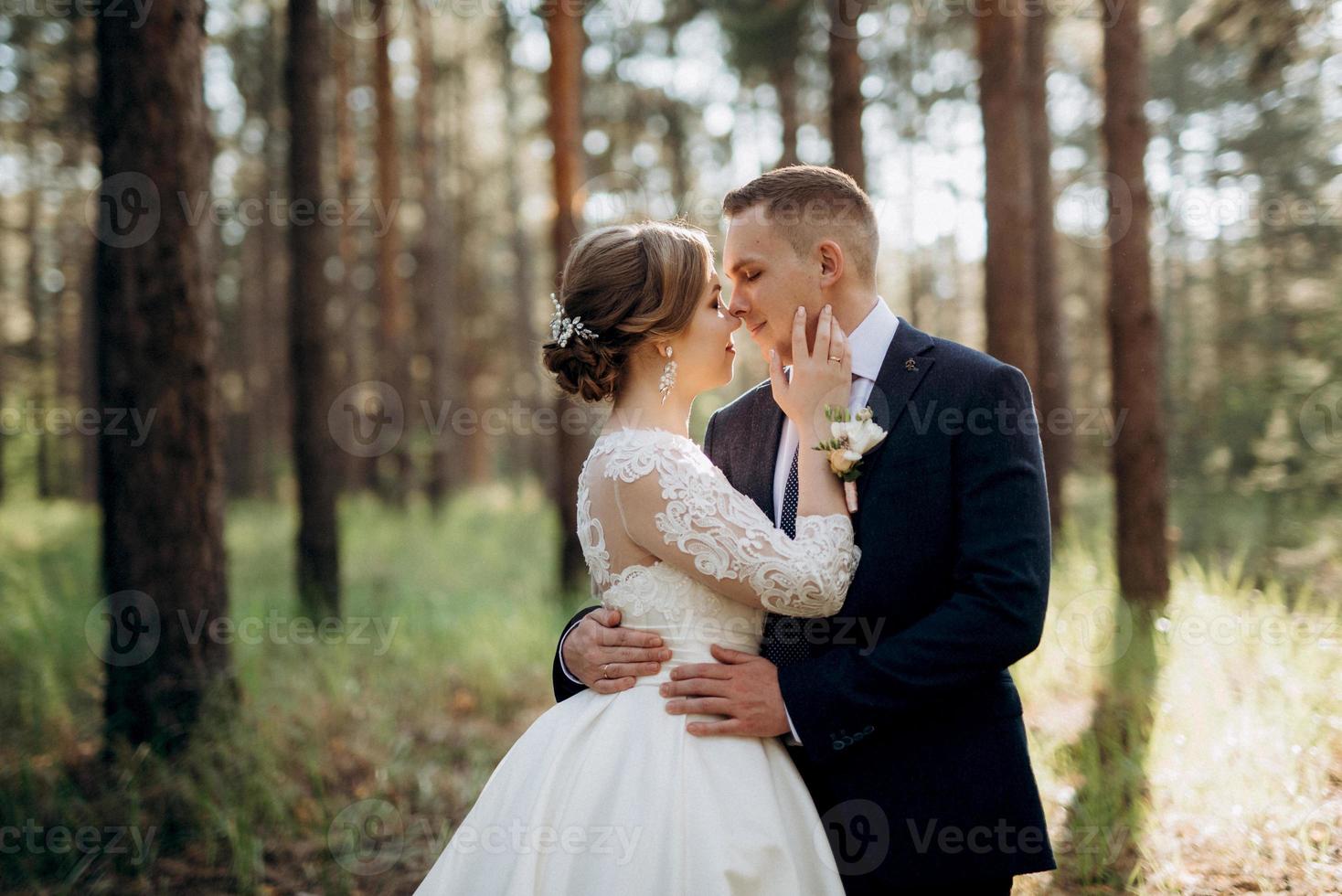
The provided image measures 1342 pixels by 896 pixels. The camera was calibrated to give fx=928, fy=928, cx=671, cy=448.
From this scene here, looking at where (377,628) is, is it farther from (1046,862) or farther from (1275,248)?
(1275,248)

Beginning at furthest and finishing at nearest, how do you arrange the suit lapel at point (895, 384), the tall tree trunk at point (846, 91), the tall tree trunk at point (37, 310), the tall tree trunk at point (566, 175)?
1. the tall tree trunk at point (37, 310)
2. the tall tree trunk at point (566, 175)
3. the tall tree trunk at point (846, 91)
4. the suit lapel at point (895, 384)

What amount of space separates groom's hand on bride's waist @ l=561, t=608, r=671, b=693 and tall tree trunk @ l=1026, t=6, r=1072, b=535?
28.4 feet

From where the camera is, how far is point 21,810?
4.61 metres

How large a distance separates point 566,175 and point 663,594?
24.3ft

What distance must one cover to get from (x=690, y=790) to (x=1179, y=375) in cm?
1828

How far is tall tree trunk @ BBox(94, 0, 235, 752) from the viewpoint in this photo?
5.02m

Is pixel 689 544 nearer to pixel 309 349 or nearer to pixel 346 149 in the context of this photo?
pixel 309 349

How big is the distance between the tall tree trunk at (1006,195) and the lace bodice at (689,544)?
16.7 ft

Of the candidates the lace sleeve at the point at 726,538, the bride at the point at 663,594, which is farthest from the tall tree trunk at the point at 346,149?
the lace sleeve at the point at 726,538

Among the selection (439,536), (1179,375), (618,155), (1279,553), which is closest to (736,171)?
(618,155)

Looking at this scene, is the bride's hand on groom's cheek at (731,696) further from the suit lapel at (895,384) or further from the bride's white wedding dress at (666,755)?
the suit lapel at (895,384)

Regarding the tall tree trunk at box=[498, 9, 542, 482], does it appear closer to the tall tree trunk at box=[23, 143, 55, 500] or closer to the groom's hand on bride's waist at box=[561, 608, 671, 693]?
the tall tree trunk at box=[23, 143, 55, 500]

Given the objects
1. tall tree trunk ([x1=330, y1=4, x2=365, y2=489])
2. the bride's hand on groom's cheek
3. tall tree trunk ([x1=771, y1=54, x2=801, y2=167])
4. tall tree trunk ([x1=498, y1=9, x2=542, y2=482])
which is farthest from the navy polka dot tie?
tall tree trunk ([x1=498, y1=9, x2=542, y2=482])

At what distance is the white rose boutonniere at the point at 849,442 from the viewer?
99.3 inches
